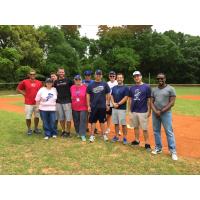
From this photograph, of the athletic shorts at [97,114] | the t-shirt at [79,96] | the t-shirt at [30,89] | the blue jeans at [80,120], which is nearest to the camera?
the athletic shorts at [97,114]

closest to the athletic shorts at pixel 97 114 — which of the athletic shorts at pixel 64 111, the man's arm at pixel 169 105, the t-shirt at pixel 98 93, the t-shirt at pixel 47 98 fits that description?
the t-shirt at pixel 98 93

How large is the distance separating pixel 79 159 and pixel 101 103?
1.86 meters

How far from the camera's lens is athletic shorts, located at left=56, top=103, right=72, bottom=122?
825 cm

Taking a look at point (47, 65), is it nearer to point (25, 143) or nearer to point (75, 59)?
point (75, 59)

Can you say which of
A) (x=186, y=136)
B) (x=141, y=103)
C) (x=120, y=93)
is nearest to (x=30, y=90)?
(x=120, y=93)

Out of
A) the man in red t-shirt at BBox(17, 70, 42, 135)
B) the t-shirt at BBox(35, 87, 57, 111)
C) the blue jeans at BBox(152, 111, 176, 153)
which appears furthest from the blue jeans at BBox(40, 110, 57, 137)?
the blue jeans at BBox(152, 111, 176, 153)

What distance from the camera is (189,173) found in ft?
18.0

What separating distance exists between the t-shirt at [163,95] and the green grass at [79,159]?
1.12 metres

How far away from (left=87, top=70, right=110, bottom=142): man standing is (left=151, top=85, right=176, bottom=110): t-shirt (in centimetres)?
147

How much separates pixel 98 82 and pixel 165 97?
6.21ft

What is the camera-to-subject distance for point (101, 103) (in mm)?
7668

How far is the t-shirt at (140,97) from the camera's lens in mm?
6980

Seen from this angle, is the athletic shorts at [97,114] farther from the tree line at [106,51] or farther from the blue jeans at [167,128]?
the tree line at [106,51]

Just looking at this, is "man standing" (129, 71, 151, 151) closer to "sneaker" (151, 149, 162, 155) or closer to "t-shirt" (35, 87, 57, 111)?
"sneaker" (151, 149, 162, 155)
